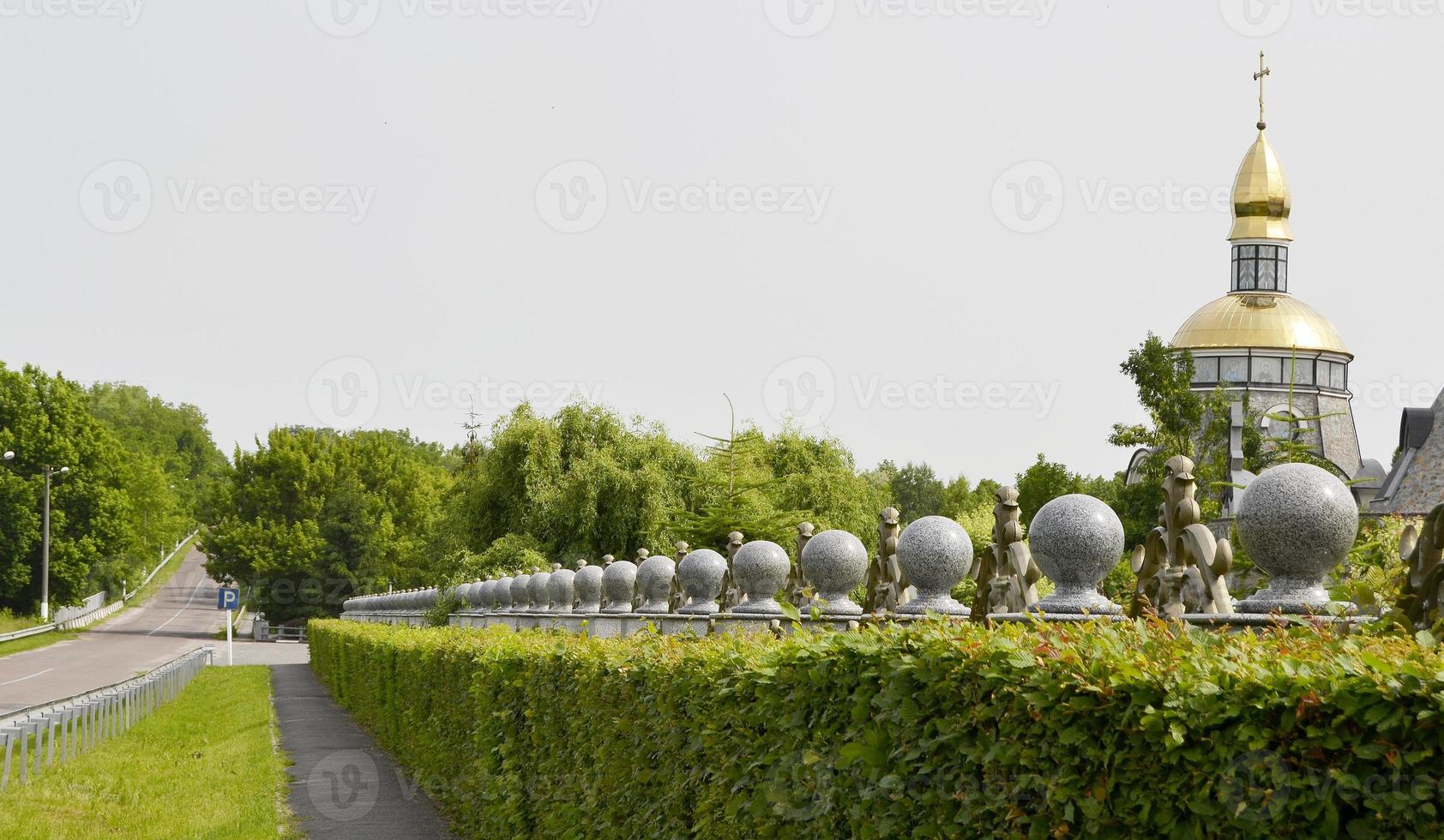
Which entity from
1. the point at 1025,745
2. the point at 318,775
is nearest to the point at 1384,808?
the point at 1025,745

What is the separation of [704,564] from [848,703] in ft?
29.6

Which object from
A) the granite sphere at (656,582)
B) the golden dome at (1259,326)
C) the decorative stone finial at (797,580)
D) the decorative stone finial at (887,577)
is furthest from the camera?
the golden dome at (1259,326)

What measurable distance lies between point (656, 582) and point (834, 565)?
554 centimetres

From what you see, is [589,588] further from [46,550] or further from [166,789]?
[46,550]

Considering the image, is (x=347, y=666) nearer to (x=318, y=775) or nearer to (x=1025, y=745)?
(x=318, y=775)

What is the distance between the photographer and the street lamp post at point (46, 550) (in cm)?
6382

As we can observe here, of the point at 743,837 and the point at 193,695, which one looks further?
the point at 193,695

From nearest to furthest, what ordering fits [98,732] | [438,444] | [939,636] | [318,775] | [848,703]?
[939,636], [848,703], [318,775], [98,732], [438,444]

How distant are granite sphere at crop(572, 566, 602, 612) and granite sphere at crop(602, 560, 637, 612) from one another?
715 mm

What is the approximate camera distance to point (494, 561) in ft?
121

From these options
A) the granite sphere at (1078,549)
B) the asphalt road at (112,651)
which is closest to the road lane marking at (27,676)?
the asphalt road at (112,651)

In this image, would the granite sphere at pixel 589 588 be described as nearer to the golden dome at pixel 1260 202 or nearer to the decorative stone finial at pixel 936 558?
the decorative stone finial at pixel 936 558

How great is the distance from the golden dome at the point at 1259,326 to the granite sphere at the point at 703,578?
61135 mm

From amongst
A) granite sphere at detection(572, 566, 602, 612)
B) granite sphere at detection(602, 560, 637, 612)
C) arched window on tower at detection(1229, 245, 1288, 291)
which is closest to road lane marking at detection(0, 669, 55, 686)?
granite sphere at detection(572, 566, 602, 612)
